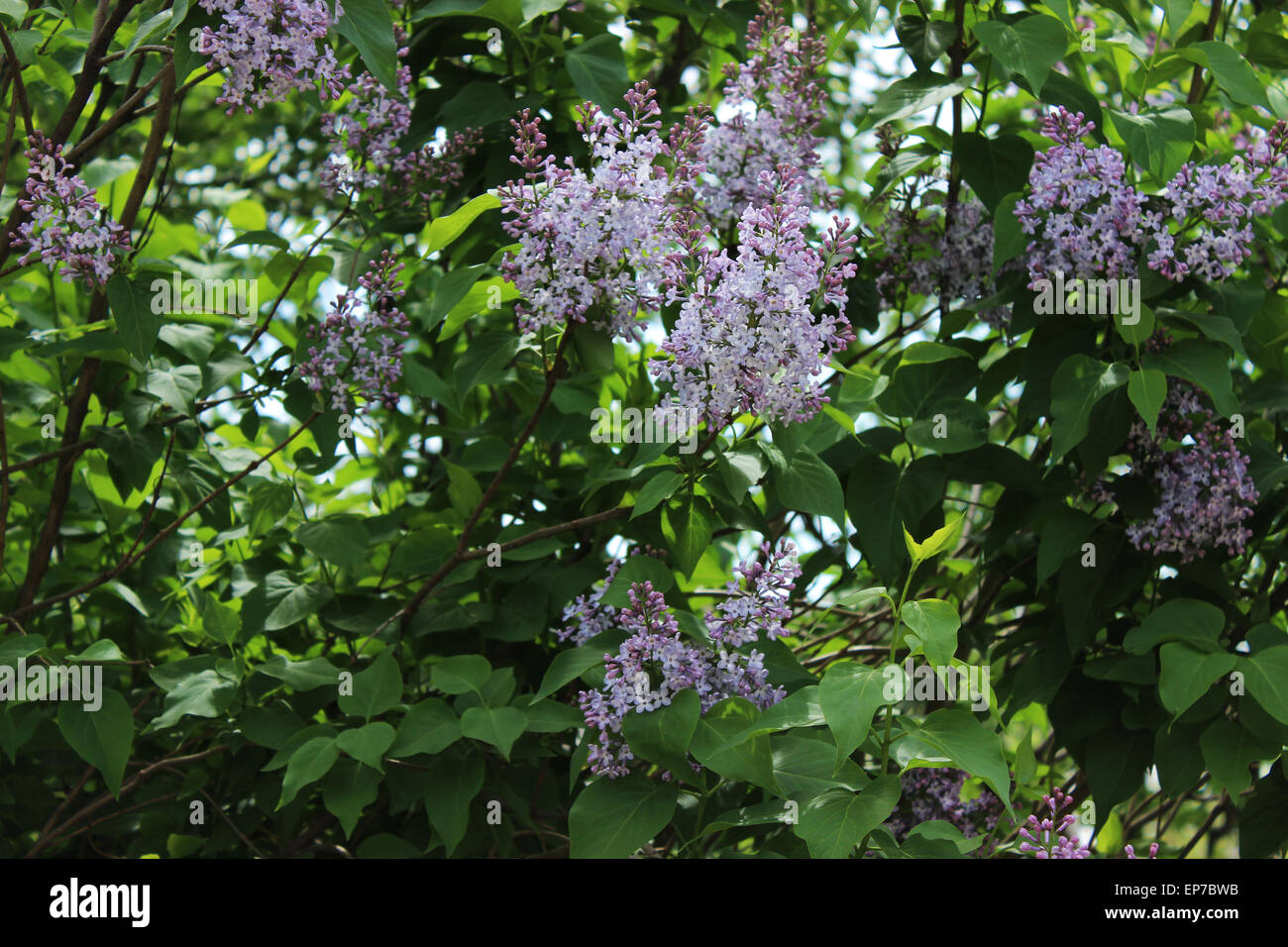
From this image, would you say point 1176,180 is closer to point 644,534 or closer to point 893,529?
point 893,529

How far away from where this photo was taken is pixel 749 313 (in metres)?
1.93

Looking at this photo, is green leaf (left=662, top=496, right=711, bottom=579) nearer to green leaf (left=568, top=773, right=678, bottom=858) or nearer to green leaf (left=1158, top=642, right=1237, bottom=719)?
green leaf (left=568, top=773, right=678, bottom=858)

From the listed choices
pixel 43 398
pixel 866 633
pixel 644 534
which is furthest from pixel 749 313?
pixel 43 398

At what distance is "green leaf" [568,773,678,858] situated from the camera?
201 cm

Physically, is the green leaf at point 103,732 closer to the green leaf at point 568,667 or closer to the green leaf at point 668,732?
the green leaf at point 568,667

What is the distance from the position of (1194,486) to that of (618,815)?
1.31 m

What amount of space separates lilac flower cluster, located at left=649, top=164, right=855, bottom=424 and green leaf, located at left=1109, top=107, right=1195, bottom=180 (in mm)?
737

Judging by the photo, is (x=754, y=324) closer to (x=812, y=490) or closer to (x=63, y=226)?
(x=812, y=490)

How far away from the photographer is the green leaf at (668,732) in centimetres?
199

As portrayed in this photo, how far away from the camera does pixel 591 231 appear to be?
1.97 meters

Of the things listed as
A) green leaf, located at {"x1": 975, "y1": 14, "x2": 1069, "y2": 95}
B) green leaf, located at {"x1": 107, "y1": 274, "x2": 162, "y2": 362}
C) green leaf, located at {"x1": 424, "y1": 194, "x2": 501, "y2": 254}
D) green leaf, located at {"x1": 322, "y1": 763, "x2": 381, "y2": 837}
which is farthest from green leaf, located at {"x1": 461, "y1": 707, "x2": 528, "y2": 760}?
green leaf, located at {"x1": 975, "y1": 14, "x2": 1069, "y2": 95}

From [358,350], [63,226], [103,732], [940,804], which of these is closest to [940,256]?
[940,804]

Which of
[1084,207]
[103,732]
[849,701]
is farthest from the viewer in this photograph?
[1084,207]

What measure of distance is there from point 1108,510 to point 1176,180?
2.43ft
